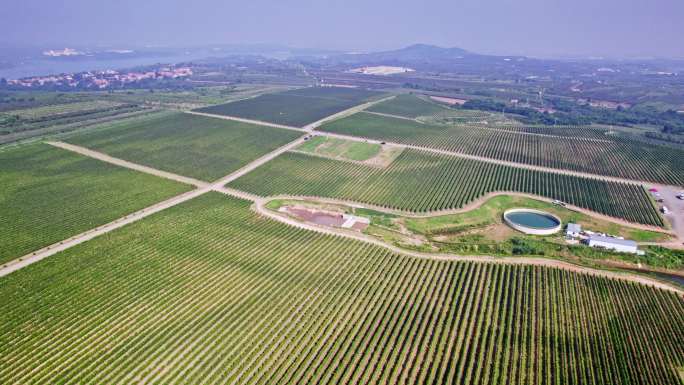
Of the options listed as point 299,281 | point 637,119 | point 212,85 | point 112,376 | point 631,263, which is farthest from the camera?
point 212,85

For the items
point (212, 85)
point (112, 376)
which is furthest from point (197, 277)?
point (212, 85)

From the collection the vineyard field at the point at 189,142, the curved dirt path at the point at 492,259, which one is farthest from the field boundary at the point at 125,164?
the curved dirt path at the point at 492,259

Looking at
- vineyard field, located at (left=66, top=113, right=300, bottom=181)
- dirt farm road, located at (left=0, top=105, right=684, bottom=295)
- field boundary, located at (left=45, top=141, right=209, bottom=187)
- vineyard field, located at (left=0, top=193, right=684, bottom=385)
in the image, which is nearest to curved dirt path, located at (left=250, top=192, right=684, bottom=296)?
dirt farm road, located at (left=0, top=105, right=684, bottom=295)

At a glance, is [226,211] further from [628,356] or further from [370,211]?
[628,356]

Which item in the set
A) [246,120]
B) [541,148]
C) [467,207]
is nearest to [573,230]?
[467,207]

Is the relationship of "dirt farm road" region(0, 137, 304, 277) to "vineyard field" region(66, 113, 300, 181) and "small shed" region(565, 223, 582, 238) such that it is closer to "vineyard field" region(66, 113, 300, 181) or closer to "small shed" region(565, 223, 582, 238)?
"vineyard field" region(66, 113, 300, 181)
